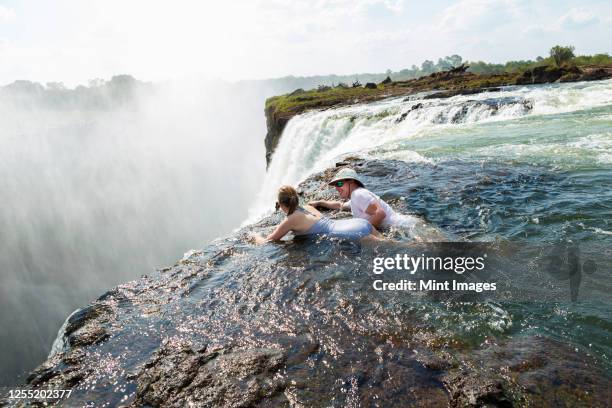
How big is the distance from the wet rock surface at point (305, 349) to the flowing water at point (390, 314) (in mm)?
18

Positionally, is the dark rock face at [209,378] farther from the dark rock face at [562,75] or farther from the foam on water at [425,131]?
the dark rock face at [562,75]

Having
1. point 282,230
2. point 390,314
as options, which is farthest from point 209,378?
point 282,230

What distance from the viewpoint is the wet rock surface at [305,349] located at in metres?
3.05

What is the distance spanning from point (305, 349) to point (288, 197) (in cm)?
300

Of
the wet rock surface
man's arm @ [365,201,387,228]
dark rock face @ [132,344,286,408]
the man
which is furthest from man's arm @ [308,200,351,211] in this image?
dark rock face @ [132,344,286,408]

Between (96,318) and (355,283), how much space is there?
3506 millimetres

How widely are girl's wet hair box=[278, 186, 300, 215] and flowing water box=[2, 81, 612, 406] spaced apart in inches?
28.4

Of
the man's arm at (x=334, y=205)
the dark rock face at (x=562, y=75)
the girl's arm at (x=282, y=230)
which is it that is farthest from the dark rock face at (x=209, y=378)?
the dark rock face at (x=562, y=75)

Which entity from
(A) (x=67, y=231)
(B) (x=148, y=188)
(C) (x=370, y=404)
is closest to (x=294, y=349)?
(C) (x=370, y=404)

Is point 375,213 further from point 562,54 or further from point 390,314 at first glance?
point 562,54

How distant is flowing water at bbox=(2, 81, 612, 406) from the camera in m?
3.20

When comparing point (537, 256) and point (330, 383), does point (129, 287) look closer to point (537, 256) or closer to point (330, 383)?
point (330, 383)

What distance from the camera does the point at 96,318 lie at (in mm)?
4812

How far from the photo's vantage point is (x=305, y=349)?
368 centimetres
